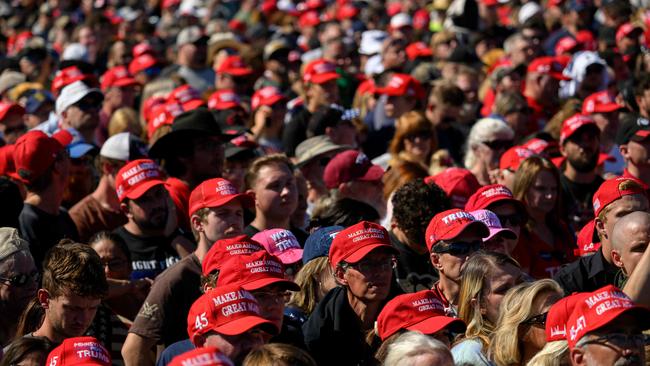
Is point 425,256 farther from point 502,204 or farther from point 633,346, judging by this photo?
point 633,346

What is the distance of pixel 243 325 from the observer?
5.14 m

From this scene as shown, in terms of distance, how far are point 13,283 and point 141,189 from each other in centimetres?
171

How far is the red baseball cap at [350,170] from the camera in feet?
28.7

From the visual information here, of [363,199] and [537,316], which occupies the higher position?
[537,316]

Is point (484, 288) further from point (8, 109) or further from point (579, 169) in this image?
point (8, 109)

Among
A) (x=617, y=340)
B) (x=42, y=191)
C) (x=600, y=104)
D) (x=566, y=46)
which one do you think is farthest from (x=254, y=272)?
(x=566, y=46)

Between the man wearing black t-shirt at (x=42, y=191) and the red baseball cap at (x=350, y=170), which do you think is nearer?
the man wearing black t-shirt at (x=42, y=191)

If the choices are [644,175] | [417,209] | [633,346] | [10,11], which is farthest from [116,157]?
[10,11]

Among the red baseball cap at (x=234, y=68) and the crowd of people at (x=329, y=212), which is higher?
the crowd of people at (x=329, y=212)

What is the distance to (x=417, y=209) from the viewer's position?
295 inches

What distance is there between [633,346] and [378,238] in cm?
182

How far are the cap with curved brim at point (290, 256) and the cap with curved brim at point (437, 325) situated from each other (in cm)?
159

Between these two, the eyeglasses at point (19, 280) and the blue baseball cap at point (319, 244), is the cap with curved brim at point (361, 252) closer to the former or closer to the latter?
the blue baseball cap at point (319, 244)

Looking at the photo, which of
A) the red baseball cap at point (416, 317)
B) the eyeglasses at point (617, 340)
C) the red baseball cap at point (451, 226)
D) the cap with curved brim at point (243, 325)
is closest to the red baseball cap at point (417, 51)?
the red baseball cap at point (451, 226)
